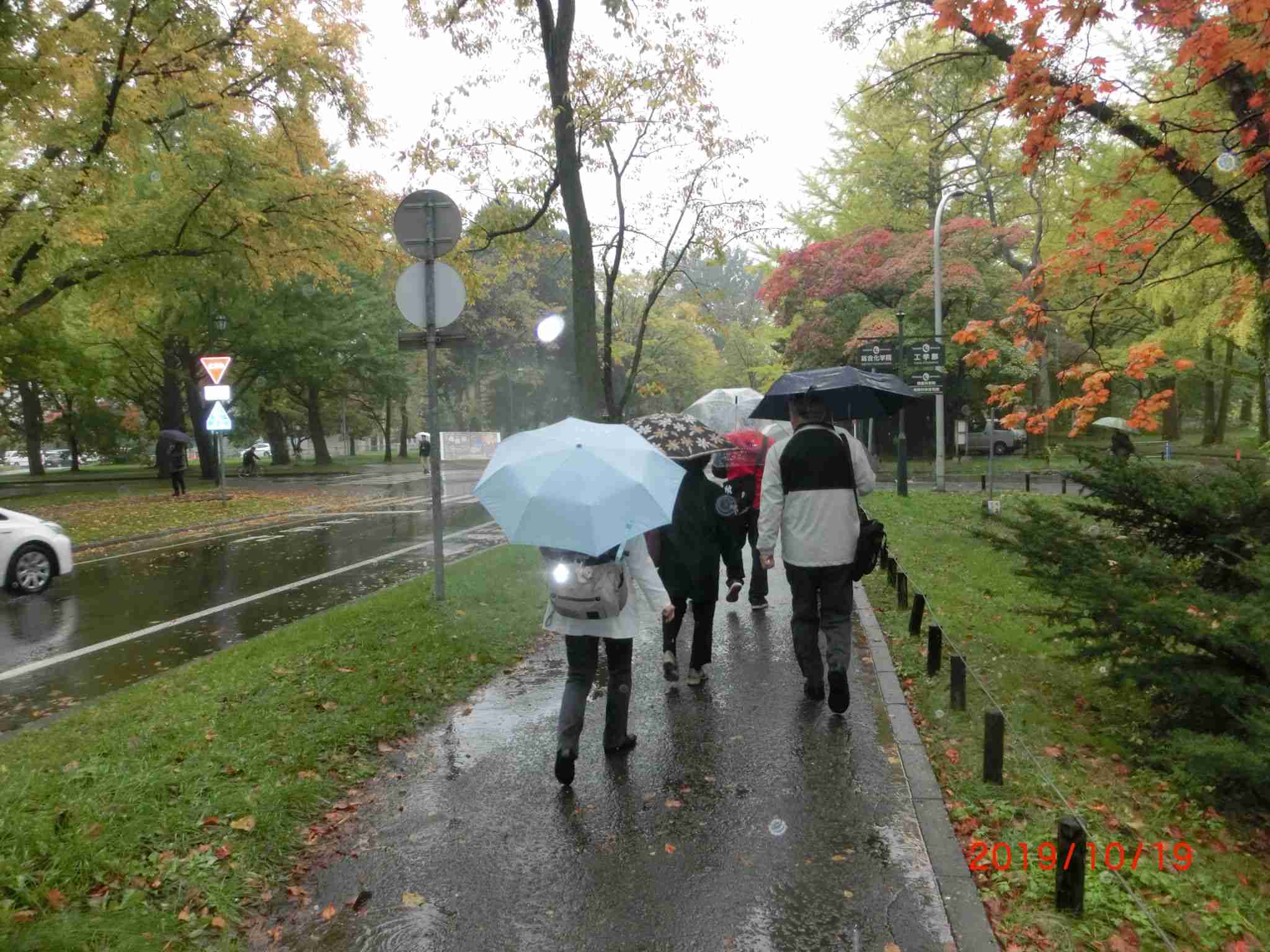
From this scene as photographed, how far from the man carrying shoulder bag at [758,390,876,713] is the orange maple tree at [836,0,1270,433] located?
10.9 ft

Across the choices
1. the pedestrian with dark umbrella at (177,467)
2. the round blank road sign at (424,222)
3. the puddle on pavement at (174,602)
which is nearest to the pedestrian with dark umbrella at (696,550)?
the round blank road sign at (424,222)

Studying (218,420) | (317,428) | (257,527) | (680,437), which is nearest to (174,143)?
(218,420)

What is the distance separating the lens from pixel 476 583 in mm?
9789

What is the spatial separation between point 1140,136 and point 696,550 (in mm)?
7434

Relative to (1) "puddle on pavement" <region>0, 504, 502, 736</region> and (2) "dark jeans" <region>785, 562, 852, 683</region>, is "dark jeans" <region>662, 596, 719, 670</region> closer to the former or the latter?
(2) "dark jeans" <region>785, 562, 852, 683</region>

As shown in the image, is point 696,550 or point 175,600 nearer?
point 696,550

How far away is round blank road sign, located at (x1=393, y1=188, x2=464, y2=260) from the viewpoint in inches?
309

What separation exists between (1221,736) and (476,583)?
7306mm

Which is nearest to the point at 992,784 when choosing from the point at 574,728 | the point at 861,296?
the point at 574,728

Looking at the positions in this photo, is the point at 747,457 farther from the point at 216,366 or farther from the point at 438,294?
the point at 216,366

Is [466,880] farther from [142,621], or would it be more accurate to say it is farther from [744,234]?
[744,234]

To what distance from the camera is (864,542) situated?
5.44 meters
